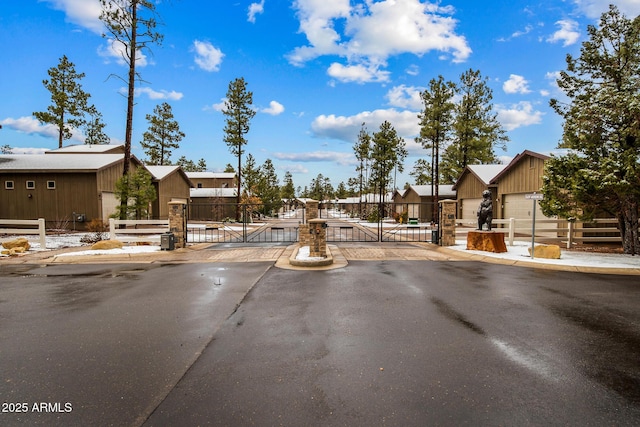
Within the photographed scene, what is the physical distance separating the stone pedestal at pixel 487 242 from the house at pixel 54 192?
852 inches

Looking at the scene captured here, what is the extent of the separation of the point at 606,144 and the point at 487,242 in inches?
205

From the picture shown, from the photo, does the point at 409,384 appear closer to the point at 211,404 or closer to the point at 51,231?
the point at 211,404

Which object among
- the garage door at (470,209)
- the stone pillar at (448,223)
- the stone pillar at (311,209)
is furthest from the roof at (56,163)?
the garage door at (470,209)

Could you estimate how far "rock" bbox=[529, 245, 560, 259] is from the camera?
34.7 ft

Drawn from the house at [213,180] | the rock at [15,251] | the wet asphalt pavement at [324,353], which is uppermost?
the house at [213,180]

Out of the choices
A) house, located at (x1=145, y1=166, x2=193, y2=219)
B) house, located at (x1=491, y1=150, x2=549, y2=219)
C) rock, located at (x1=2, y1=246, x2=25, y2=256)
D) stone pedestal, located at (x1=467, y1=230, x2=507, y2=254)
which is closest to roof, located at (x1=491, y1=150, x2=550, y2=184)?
house, located at (x1=491, y1=150, x2=549, y2=219)

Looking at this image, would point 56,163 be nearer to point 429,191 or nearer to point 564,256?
point 564,256

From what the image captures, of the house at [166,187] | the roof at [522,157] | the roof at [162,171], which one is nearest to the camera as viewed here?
the roof at [522,157]

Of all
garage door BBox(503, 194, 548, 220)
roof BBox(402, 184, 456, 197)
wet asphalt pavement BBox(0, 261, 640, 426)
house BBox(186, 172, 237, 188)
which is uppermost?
house BBox(186, 172, 237, 188)

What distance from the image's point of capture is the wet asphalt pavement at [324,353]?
9.60ft

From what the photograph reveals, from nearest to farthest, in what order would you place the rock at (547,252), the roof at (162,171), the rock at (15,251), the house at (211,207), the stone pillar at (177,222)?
the rock at (547,252), the rock at (15,251), the stone pillar at (177,222), the roof at (162,171), the house at (211,207)

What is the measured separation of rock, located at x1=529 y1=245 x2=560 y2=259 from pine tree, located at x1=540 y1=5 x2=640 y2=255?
6.41 feet

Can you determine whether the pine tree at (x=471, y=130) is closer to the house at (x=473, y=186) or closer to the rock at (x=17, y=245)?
the house at (x=473, y=186)

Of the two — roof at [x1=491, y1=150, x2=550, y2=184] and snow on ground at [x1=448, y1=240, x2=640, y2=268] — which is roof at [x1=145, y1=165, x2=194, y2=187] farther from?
roof at [x1=491, y1=150, x2=550, y2=184]
